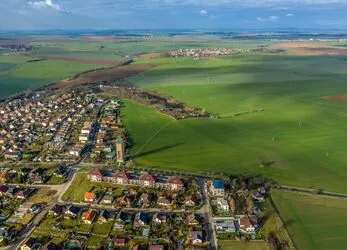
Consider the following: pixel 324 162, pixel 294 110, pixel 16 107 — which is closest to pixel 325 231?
pixel 324 162

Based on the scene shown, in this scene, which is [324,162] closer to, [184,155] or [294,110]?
[184,155]

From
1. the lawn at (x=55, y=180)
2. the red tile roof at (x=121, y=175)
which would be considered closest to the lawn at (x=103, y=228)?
the red tile roof at (x=121, y=175)

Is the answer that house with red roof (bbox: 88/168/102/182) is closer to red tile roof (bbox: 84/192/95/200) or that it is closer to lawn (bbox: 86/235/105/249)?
red tile roof (bbox: 84/192/95/200)

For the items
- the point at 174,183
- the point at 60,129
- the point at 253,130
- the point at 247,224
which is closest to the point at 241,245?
the point at 247,224

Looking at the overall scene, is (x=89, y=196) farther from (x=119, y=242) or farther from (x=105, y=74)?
(x=105, y=74)

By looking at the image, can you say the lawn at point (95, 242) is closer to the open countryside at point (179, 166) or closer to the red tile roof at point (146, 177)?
the open countryside at point (179, 166)
